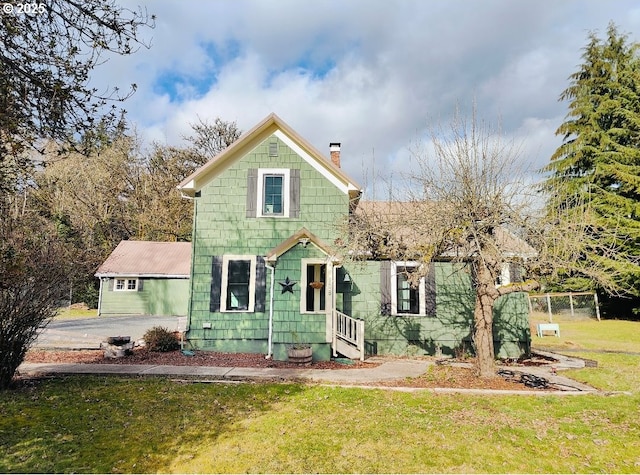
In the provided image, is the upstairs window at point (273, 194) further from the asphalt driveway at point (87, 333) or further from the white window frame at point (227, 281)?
the asphalt driveway at point (87, 333)

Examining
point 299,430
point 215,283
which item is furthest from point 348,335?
point 299,430

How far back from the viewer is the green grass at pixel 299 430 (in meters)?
4.36

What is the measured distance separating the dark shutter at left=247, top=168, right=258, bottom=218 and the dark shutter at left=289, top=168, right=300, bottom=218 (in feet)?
3.66

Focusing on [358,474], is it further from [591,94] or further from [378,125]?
[591,94]

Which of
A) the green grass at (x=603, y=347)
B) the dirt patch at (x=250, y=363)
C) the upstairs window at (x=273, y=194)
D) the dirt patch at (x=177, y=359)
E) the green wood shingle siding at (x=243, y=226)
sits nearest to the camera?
the dirt patch at (x=250, y=363)

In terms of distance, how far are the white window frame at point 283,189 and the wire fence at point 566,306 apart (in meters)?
16.8

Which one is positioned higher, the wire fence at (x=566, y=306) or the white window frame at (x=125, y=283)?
the white window frame at (x=125, y=283)

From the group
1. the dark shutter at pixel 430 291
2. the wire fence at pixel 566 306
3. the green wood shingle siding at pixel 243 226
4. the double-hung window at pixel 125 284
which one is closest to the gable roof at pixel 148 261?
the double-hung window at pixel 125 284

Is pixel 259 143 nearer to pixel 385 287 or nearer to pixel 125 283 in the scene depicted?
pixel 385 287

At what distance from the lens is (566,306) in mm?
21672

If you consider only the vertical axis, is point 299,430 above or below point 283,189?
below

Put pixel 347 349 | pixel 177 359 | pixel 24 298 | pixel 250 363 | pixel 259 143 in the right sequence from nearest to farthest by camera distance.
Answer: pixel 24 298 < pixel 250 363 < pixel 177 359 < pixel 347 349 < pixel 259 143

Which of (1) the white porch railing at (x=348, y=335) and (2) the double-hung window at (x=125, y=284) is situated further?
(2) the double-hung window at (x=125, y=284)

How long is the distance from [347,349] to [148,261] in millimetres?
17314
